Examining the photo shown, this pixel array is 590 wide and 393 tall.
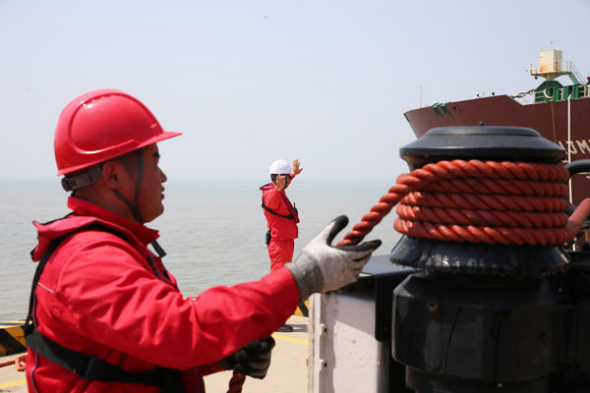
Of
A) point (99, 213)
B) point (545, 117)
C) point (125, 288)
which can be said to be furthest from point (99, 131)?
point (545, 117)

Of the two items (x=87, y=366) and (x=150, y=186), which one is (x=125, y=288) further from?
(x=150, y=186)

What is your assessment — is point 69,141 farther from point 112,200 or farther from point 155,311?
point 155,311

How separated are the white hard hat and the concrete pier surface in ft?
8.08

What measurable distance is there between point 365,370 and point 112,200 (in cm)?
87

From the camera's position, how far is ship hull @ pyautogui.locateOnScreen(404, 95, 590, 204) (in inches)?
540

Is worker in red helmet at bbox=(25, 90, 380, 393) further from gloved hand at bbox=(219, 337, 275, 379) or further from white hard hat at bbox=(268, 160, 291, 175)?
white hard hat at bbox=(268, 160, 291, 175)

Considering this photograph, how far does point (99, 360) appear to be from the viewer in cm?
142

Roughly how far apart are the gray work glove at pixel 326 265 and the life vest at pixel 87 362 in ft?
1.37

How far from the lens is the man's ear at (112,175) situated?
5.34ft

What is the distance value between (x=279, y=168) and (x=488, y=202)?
6.02 m

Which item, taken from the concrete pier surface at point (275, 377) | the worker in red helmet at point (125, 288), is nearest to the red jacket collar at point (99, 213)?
the worker in red helmet at point (125, 288)

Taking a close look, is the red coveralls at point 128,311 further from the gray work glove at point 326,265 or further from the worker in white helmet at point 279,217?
the worker in white helmet at point 279,217

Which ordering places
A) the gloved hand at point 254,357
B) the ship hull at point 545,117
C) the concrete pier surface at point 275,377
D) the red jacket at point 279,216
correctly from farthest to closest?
the ship hull at point 545,117 < the red jacket at point 279,216 < the concrete pier surface at point 275,377 < the gloved hand at point 254,357

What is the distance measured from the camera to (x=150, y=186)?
1.67 meters
